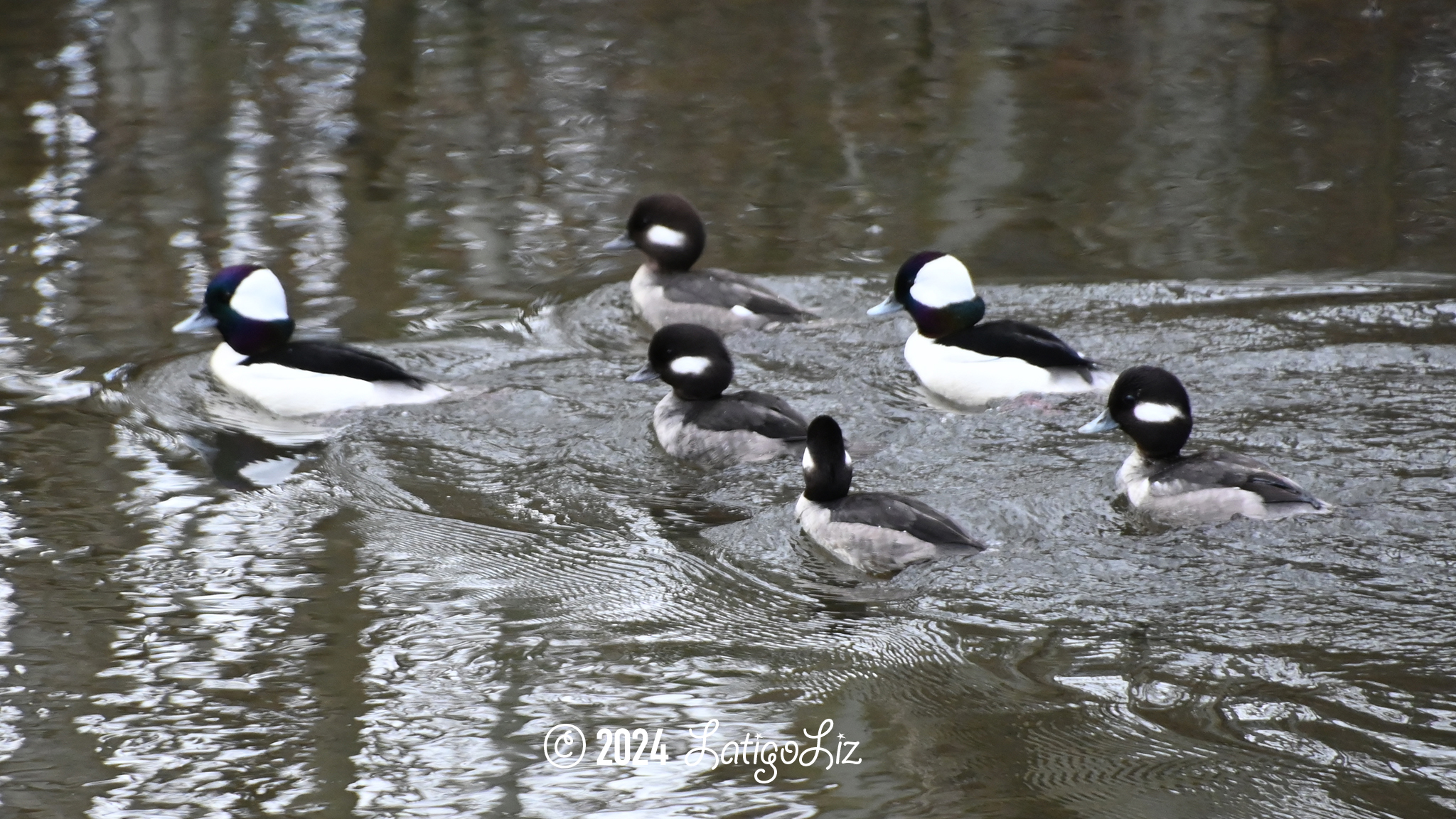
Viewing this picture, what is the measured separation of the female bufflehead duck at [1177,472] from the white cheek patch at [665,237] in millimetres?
3125

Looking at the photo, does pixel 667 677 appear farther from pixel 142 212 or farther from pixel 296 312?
pixel 142 212

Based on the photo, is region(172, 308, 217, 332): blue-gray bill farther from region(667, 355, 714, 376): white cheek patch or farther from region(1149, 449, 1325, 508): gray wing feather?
region(1149, 449, 1325, 508): gray wing feather

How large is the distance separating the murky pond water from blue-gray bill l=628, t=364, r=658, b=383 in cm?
21

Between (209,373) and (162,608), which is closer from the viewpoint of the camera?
(162,608)

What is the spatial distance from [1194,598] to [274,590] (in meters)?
3.16

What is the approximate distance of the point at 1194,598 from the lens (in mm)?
5031

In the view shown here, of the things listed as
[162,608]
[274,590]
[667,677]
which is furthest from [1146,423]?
[162,608]

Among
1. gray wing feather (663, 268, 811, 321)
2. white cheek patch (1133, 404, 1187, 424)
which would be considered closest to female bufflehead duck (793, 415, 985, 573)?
white cheek patch (1133, 404, 1187, 424)

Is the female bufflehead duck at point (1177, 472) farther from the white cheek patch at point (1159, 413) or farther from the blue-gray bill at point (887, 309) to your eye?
the blue-gray bill at point (887, 309)

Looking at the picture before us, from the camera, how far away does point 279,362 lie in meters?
7.18

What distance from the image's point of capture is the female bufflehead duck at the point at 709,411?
6.54m

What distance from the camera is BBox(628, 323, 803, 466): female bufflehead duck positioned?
21.4 feet

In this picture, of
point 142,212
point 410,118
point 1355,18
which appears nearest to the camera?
point 142,212

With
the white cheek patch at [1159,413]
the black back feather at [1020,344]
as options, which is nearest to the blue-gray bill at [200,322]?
the black back feather at [1020,344]
